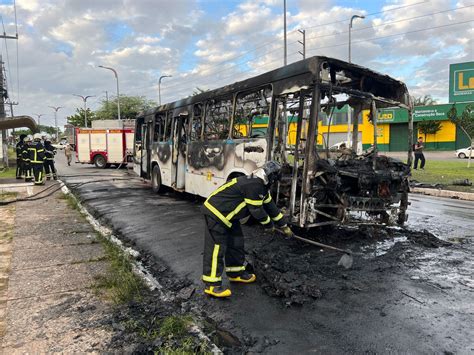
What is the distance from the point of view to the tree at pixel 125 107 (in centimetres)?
6297

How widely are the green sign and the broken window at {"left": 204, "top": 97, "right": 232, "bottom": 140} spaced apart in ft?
129

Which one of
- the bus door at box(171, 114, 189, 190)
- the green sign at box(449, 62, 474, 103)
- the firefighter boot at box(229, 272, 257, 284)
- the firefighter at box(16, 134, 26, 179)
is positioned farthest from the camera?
the green sign at box(449, 62, 474, 103)

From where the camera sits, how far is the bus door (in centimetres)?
1041

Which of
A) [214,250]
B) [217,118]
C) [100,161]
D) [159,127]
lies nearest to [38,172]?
[159,127]

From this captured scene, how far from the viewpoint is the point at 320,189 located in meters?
5.94

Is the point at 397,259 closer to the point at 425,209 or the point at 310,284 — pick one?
the point at 310,284

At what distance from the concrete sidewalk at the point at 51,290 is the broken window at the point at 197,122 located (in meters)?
3.28

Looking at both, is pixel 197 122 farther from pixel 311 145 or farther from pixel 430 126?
pixel 430 126

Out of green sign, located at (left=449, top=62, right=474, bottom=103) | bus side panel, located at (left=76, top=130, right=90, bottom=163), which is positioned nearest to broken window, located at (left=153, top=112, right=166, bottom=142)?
bus side panel, located at (left=76, top=130, right=90, bottom=163)

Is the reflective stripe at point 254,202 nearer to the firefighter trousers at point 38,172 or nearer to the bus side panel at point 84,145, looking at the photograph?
the firefighter trousers at point 38,172

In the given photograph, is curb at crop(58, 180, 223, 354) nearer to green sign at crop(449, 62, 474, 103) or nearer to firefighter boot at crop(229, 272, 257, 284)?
firefighter boot at crop(229, 272, 257, 284)

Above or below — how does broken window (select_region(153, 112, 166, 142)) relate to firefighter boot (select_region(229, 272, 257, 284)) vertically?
above

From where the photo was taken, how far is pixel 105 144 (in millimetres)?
25109

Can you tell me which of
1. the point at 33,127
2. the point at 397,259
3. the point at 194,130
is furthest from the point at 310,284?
the point at 33,127
